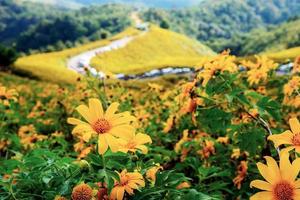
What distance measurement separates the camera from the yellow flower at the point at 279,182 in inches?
63.2

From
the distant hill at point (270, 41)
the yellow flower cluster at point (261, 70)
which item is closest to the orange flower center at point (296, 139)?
the yellow flower cluster at point (261, 70)

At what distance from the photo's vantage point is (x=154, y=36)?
83375 mm

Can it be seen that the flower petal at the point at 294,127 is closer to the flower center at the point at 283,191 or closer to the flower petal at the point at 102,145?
the flower center at the point at 283,191

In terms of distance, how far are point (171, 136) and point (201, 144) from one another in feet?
2.58

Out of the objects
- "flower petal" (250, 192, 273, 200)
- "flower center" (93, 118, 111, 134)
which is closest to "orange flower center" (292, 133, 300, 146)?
"flower petal" (250, 192, 273, 200)

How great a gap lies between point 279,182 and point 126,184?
21.6 inches

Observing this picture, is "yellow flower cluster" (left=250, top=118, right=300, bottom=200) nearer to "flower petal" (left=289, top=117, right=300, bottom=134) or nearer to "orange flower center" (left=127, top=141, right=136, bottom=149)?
"flower petal" (left=289, top=117, right=300, bottom=134)

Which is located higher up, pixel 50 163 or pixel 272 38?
pixel 272 38

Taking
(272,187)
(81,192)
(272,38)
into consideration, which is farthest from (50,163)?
(272,38)

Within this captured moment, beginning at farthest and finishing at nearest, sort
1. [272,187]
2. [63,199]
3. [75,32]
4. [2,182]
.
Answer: [75,32] < [2,182] < [63,199] < [272,187]

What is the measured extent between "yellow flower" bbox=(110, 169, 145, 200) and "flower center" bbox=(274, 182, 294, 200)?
0.47 meters

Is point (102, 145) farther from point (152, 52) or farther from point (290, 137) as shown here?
point (152, 52)

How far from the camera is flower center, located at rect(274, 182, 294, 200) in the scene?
1.60 meters

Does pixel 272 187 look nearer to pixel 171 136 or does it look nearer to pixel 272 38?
pixel 171 136
